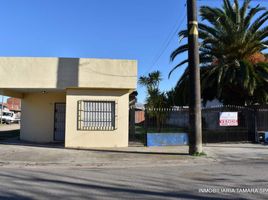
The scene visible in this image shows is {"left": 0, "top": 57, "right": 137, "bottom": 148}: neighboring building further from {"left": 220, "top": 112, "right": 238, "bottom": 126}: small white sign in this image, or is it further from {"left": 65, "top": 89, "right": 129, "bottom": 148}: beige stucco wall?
{"left": 220, "top": 112, "right": 238, "bottom": 126}: small white sign

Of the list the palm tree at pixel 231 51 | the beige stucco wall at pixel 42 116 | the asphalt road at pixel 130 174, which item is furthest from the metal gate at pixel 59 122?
the palm tree at pixel 231 51

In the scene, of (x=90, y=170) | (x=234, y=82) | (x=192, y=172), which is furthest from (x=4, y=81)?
(x=234, y=82)

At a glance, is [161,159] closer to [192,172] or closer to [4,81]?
[192,172]

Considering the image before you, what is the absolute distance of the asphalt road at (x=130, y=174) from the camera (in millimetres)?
7547

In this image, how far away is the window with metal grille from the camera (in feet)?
59.0

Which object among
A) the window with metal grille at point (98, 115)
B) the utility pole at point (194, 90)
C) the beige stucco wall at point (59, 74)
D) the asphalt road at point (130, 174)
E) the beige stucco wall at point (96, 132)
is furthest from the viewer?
the window with metal grille at point (98, 115)

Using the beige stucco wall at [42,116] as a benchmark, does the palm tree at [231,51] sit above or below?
above

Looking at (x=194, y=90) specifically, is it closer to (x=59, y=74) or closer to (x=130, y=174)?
(x=130, y=174)

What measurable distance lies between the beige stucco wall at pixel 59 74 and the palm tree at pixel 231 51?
661 centimetres

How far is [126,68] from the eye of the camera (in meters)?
17.8

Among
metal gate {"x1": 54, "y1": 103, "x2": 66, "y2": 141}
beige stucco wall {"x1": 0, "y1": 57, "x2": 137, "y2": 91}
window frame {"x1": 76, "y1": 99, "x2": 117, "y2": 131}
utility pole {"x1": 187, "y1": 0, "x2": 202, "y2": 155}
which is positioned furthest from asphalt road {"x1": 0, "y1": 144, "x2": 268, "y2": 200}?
metal gate {"x1": 54, "y1": 103, "x2": 66, "y2": 141}

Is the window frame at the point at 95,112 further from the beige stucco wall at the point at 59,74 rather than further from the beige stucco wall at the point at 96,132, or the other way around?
the beige stucco wall at the point at 59,74

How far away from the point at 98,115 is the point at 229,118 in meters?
7.14

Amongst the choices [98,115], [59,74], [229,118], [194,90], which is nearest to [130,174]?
[194,90]
